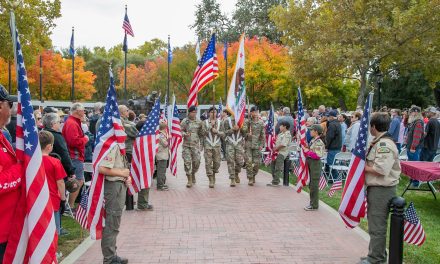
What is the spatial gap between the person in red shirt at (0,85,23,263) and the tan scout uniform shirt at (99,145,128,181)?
2409 mm

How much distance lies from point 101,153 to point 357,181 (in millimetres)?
3339

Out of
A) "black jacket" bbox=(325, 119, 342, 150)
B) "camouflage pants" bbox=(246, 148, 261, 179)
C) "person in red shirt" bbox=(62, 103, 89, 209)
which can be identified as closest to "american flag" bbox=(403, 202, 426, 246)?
"person in red shirt" bbox=(62, 103, 89, 209)

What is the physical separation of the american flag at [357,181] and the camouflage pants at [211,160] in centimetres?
701

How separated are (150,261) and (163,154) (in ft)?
19.8

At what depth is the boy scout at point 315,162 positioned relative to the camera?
10.0m

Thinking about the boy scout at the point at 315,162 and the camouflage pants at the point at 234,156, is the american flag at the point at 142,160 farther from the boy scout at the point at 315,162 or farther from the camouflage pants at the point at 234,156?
the camouflage pants at the point at 234,156

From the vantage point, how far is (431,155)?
14.2m

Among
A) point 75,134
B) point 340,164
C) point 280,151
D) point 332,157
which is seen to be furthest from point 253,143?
point 75,134

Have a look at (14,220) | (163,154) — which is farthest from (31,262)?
(163,154)

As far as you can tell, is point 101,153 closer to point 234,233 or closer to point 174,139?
point 234,233

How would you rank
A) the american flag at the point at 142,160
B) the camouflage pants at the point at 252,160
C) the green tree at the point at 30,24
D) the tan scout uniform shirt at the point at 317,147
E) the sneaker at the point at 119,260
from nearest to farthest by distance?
1. the sneaker at the point at 119,260
2. the american flag at the point at 142,160
3. the tan scout uniform shirt at the point at 317,147
4. the camouflage pants at the point at 252,160
5. the green tree at the point at 30,24

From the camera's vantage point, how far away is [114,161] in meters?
6.20

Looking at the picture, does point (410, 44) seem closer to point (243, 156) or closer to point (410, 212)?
point (243, 156)

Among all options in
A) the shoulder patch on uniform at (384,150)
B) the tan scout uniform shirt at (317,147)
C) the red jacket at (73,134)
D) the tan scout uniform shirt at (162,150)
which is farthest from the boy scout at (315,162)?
the red jacket at (73,134)
